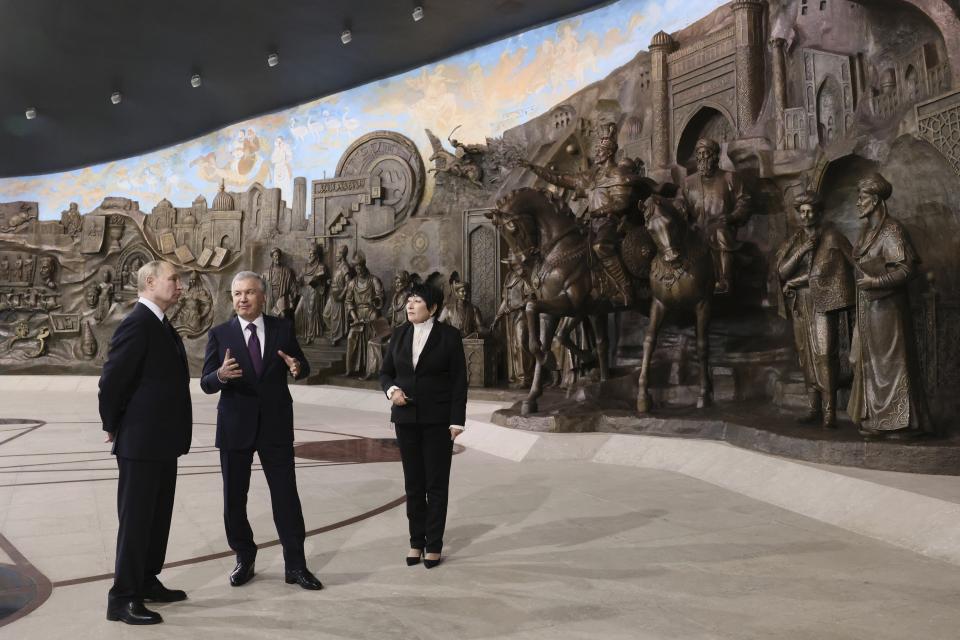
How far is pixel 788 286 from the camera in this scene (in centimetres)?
727

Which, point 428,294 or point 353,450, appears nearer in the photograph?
point 428,294

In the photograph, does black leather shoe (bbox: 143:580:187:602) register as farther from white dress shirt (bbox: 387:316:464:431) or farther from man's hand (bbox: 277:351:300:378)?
white dress shirt (bbox: 387:316:464:431)

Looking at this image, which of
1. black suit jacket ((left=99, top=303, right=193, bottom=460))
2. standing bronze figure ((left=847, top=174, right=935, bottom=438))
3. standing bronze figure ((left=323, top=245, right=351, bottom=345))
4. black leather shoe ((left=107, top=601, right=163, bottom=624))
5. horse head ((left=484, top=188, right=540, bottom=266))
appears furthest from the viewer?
standing bronze figure ((left=323, top=245, right=351, bottom=345))

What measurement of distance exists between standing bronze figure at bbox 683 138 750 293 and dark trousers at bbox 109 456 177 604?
7.29m

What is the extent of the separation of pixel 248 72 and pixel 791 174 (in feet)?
43.5

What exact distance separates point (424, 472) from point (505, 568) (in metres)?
0.69

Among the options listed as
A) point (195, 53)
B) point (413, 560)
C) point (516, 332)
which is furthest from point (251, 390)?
point (195, 53)

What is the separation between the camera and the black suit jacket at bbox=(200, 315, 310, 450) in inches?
143

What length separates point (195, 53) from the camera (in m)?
16.1

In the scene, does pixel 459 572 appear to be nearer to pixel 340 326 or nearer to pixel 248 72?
pixel 340 326

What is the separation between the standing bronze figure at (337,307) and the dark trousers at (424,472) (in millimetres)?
13090

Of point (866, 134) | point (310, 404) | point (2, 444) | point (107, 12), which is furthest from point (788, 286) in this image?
point (107, 12)

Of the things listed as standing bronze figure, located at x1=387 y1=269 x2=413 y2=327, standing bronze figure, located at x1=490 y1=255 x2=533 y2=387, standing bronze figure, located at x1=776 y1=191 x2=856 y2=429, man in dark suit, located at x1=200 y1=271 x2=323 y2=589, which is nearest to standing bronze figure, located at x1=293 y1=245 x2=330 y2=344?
standing bronze figure, located at x1=387 y1=269 x2=413 y2=327

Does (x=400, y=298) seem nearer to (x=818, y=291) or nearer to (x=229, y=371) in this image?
(x=818, y=291)
